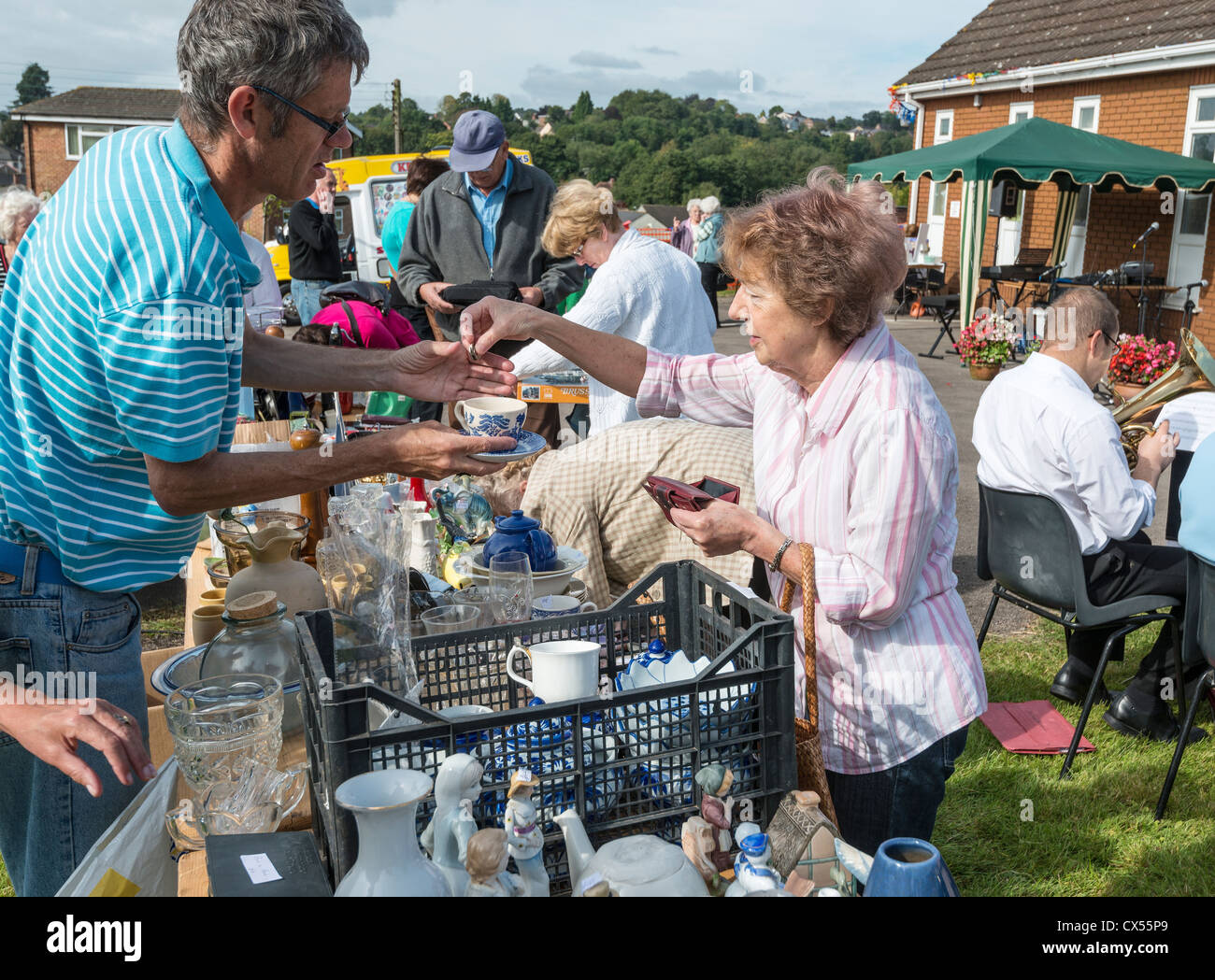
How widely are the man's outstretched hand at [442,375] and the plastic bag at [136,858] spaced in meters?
1.10

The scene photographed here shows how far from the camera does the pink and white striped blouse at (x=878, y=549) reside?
1952mm

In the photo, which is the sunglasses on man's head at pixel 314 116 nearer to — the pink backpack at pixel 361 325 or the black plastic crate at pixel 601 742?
the black plastic crate at pixel 601 742

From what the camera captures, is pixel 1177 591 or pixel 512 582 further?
pixel 1177 591

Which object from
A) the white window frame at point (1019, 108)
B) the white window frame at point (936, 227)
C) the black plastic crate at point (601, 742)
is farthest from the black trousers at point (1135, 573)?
the white window frame at point (936, 227)

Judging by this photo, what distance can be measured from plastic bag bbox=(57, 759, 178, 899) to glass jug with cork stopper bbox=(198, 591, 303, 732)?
8.0 inches

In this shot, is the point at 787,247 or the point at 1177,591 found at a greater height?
the point at 787,247

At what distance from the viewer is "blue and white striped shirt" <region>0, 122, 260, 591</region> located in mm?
1575

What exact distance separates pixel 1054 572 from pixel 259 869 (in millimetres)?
3406

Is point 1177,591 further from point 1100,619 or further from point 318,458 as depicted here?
point 318,458

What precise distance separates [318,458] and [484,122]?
437 cm

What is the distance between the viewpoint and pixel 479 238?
19.8 feet
